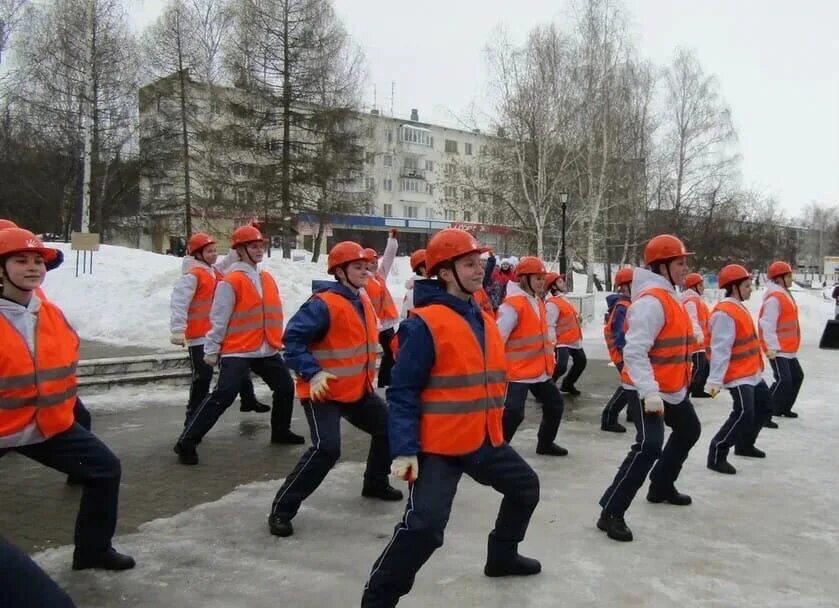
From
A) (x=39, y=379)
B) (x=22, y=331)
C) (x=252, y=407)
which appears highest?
(x=22, y=331)

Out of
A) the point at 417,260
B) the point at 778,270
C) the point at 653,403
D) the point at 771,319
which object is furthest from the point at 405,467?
the point at 778,270

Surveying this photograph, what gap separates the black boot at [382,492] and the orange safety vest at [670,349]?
202cm

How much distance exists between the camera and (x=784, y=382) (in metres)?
8.50

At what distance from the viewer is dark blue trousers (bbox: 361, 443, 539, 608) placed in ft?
10.5

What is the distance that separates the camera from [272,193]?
2792 centimetres

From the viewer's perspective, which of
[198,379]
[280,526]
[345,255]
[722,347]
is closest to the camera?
[280,526]

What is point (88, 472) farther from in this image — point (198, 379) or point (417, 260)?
point (417, 260)

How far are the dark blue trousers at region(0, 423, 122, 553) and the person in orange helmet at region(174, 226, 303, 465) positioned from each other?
2218mm

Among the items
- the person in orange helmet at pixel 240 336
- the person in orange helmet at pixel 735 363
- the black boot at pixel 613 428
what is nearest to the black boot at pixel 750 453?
the person in orange helmet at pixel 735 363

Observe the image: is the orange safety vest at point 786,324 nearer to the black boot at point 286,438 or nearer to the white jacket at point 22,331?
the black boot at point 286,438

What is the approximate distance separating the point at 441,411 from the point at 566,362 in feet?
23.1

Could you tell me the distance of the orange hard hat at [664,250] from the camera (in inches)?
195

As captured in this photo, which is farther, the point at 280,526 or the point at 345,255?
the point at 345,255

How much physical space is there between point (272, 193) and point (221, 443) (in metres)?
21.9
